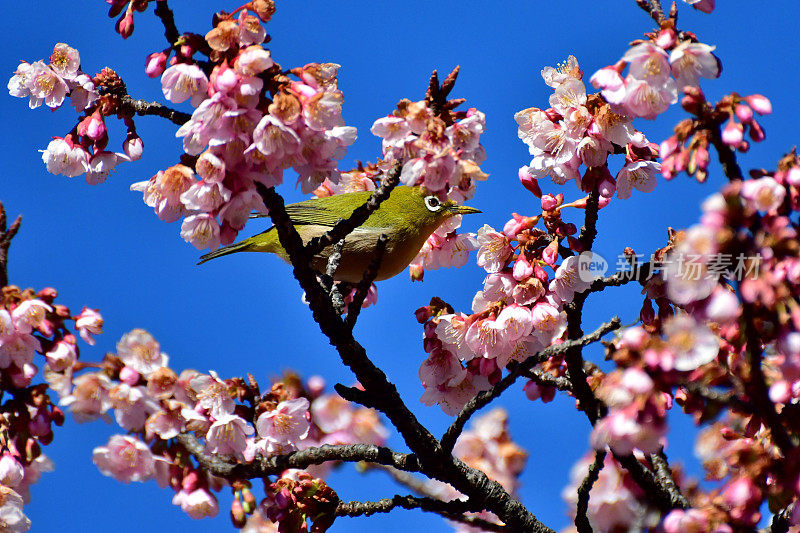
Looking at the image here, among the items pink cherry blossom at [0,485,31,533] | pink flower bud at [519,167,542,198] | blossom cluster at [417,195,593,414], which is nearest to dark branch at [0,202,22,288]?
pink cherry blossom at [0,485,31,533]

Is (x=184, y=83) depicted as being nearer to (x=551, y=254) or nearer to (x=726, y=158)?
(x=551, y=254)

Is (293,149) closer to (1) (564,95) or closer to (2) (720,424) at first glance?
(1) (564,95)

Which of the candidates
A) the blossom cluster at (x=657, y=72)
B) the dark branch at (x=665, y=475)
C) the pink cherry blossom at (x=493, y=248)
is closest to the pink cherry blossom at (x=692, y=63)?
the blossom cluster at (x=657, y=72)

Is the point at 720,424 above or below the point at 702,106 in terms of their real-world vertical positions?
below

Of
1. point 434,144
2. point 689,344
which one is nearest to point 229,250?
point 434,144

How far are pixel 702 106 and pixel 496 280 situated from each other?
1.51 metres

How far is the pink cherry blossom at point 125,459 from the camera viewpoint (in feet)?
11.1

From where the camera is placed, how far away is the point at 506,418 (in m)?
5.24

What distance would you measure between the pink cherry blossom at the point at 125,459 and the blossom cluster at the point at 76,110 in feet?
4.16

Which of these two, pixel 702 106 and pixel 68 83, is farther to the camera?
pixel 68 83

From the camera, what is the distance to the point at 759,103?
93.4 inches

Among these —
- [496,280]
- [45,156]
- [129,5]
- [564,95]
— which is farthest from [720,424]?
[45,156]

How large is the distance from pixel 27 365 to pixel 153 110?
1252 mm

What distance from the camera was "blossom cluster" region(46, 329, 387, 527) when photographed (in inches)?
128
